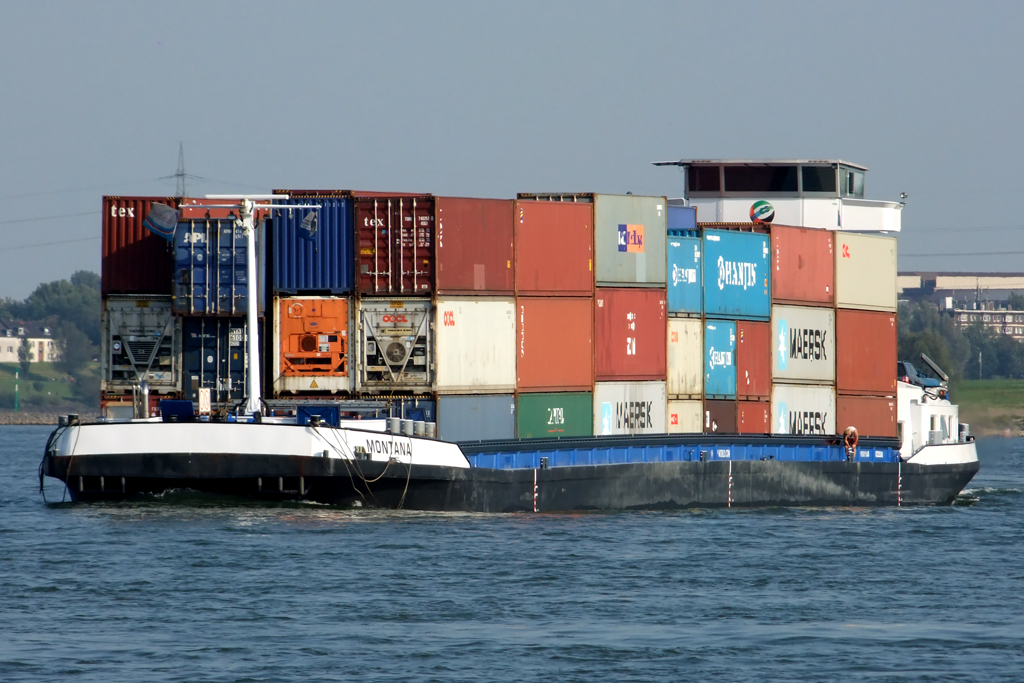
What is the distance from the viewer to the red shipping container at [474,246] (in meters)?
28.0

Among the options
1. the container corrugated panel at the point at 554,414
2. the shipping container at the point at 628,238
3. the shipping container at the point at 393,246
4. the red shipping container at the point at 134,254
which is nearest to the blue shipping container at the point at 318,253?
the shipping container at the point at 393,246

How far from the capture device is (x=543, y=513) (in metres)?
29.4

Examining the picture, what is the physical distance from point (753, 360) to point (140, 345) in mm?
14058

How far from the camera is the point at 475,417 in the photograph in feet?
92.5

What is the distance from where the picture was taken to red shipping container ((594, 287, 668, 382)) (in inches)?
1198

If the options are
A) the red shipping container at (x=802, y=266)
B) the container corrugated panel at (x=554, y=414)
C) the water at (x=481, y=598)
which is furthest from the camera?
the red shipping container at (x=802, y=266)

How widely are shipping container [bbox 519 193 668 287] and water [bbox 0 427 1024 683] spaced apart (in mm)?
5363

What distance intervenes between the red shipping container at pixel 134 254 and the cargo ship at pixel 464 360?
73mm

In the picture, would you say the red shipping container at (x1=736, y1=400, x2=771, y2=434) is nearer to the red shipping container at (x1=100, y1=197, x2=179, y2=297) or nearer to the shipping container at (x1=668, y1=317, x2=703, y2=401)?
the shipping container at (x1=668, y1=317, x2=703, y2=401)

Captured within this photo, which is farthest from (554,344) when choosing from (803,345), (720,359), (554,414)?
(803,345)

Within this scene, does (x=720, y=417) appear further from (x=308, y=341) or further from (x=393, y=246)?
(x=308, y=341)

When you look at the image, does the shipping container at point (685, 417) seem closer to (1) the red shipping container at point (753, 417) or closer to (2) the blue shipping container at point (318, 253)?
(1) the red shipping container at point (753, 417)

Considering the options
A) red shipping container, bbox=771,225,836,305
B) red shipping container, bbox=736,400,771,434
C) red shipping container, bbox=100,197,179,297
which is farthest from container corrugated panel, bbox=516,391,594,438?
red shipping container, bbox=100,197,179,297

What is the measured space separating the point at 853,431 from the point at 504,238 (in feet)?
36.8
